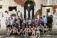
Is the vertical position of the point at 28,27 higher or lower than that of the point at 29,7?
lower

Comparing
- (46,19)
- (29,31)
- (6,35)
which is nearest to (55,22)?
(46,19)

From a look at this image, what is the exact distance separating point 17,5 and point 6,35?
0.64 feet

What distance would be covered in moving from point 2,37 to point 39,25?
0.78 ft

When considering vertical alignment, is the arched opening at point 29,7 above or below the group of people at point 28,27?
above

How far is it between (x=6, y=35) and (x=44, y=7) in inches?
11.3

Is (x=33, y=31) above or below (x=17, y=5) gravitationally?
below

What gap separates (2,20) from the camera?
1021 millimetres

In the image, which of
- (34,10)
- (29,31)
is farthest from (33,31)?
(34,10)

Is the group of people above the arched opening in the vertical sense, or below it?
below

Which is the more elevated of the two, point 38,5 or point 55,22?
point 38,5

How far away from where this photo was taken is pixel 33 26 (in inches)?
40.3

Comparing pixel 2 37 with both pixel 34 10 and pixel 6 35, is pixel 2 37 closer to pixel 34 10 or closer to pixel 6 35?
pixel 6 35

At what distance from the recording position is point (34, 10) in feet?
3.35

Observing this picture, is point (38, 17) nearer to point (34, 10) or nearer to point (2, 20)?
point (34, 10)
